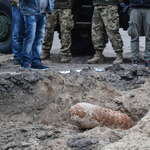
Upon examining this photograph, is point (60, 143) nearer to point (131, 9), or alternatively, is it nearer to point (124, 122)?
point (124, 122)

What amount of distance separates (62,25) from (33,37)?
1358mm

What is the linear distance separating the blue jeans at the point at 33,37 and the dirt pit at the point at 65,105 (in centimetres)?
75

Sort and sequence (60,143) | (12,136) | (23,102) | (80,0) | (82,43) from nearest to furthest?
1. (60,143)
2. (12,136)
3. (23,102)
4. (80,0)
5. (82,43)

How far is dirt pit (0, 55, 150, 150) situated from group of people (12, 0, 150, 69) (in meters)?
0.88

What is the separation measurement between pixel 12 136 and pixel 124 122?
3.58ft

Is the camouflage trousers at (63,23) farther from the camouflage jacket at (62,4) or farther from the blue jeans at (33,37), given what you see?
the blue jeans at (33,37)

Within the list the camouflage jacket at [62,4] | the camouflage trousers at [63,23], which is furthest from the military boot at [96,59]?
the camouflage jacket at [62,4]

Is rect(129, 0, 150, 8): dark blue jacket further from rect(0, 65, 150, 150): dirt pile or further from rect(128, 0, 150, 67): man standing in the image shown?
rect(0, 65, 150, 150): dirt pile

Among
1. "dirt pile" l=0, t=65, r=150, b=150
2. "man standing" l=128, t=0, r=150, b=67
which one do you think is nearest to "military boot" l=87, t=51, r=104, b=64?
"man standing" l=128, t=0, r=150, b=67

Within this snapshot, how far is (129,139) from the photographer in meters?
1.95

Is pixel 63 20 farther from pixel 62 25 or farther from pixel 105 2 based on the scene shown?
pixel 105 2

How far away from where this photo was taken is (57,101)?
10.4 ft

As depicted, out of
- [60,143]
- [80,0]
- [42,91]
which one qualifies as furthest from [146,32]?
[60,143]

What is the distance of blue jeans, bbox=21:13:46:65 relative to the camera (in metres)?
4.06
